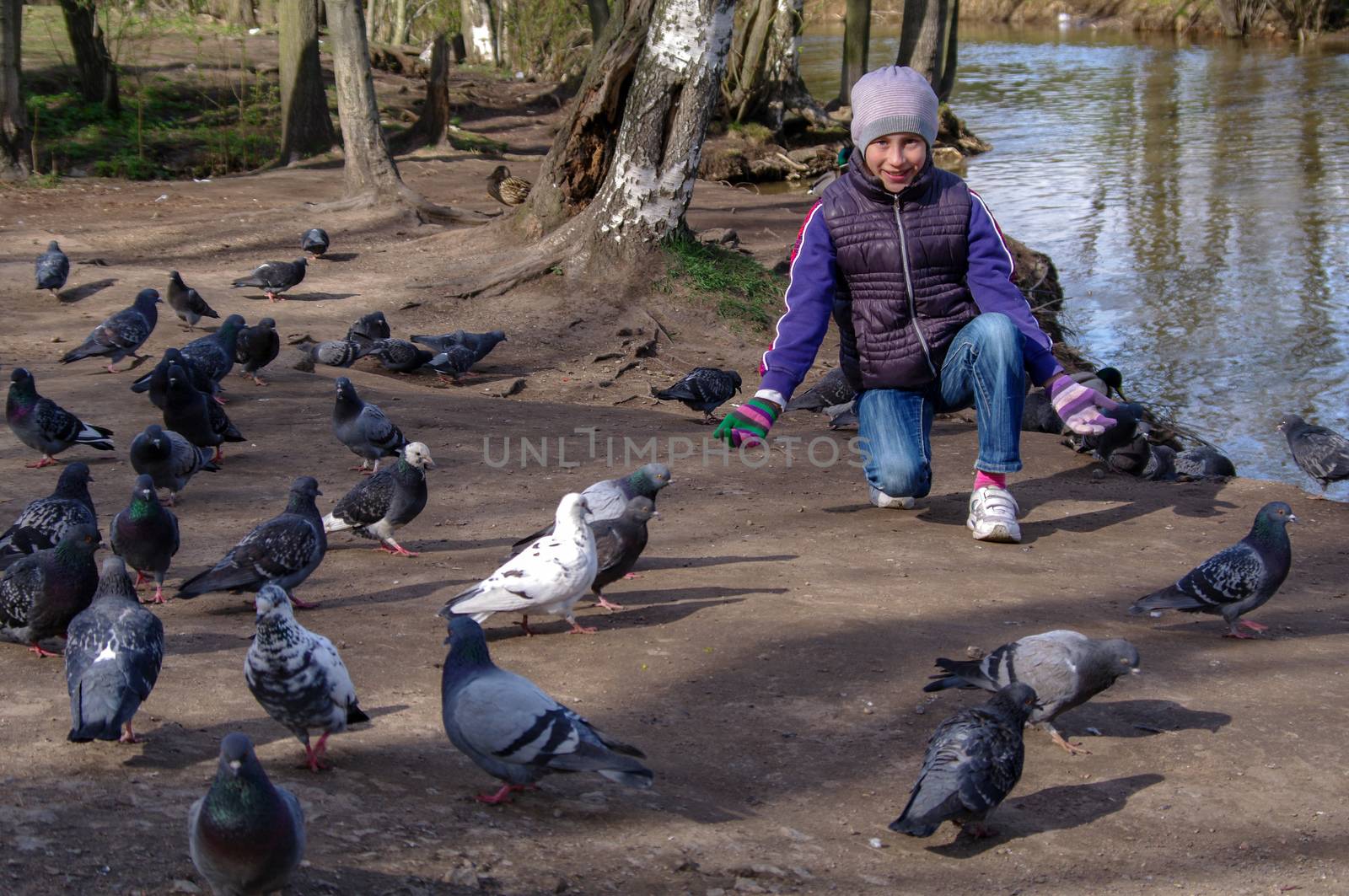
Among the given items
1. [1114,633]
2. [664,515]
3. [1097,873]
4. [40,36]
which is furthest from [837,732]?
[40,36]

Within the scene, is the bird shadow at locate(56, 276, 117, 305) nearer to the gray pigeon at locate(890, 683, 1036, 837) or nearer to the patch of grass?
the patch of grass

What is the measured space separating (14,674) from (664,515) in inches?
140

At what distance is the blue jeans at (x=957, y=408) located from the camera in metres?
6.65

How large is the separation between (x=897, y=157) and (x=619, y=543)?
2343 millimetres

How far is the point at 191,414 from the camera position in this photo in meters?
7.64

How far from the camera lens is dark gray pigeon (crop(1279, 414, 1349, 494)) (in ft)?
29.4

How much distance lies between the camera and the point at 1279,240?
58.5 ft

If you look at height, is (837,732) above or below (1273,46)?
below

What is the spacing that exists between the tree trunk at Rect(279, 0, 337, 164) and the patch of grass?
9.74m

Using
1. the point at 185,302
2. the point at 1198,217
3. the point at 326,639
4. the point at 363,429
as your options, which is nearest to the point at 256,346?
the point at 185,302

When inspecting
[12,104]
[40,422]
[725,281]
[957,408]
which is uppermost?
[12,104]

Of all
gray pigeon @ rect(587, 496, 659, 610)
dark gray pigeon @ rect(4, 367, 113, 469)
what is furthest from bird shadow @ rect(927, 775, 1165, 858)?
dark gray pigeon @ rect(4, 367, 113, 469)

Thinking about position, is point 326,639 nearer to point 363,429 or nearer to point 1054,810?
point 1054,810

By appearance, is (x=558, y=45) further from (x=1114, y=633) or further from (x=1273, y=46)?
(x=1114, y=633)
